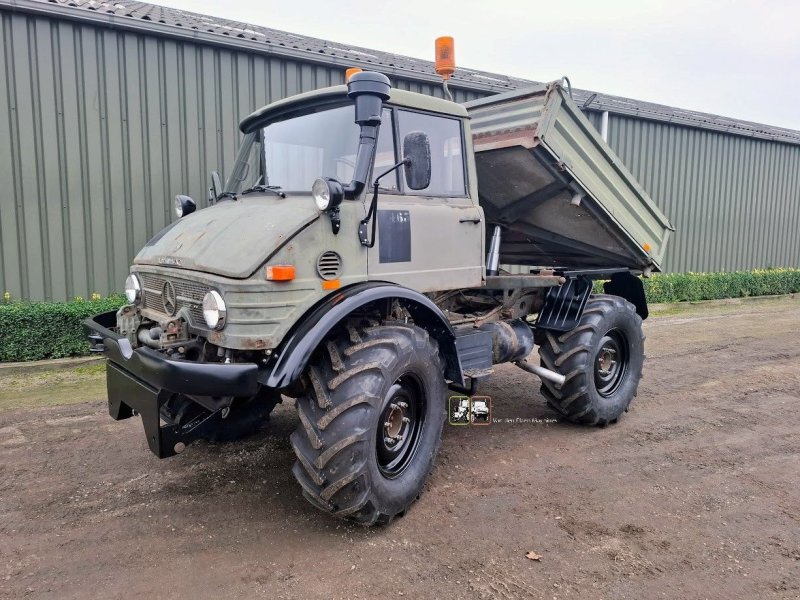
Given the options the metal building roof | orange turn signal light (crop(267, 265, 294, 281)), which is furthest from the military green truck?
the metal building roof

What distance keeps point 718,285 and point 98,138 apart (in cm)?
1265

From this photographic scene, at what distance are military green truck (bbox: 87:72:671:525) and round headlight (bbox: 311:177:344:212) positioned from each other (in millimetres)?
13

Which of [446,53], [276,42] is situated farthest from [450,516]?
[276,42]

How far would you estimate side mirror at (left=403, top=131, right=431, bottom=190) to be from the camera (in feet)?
12.3

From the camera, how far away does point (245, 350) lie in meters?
3.17

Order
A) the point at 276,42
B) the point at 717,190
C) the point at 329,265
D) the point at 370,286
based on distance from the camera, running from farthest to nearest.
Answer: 1. the point at 717,190
2. the point at 276,42
3. the point at 370,286
4. the point at 329,265

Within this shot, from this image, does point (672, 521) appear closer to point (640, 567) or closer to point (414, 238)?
point (640, 567)

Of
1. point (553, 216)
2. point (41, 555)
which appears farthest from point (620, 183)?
point (41, 555)

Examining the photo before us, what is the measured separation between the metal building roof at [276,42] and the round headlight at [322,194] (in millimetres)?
5864

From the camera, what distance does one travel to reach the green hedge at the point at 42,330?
22.1ft

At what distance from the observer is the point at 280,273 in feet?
10.1

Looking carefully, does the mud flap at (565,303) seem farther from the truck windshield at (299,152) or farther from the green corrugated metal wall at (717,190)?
the green corrugated metal wall at (717,190)

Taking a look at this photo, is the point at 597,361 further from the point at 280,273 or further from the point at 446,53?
the point at 280,273
